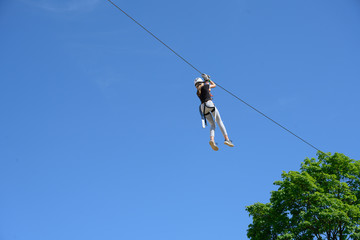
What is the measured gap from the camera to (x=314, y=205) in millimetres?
21078

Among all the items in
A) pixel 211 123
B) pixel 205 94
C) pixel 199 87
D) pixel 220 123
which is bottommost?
pixel 220 123

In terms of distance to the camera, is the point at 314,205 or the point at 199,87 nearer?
the point at 199,87

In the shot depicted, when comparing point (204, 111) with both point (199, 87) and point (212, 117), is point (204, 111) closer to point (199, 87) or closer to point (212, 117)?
point (212, 117)

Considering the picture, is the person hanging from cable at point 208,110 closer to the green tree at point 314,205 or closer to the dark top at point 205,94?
the dark top at point 205,94

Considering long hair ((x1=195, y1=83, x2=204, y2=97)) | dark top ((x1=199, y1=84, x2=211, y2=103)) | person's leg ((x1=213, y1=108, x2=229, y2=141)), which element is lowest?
person's leg ((x1=213, y1=108, x2=229, y2=141))

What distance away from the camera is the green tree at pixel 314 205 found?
20.3 metres

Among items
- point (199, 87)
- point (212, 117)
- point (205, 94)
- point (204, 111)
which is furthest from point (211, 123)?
point (199, 87)

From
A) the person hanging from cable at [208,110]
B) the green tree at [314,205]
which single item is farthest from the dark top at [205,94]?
the green tree at [314,205]

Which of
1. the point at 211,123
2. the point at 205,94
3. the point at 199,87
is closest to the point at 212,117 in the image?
the point at 211,123

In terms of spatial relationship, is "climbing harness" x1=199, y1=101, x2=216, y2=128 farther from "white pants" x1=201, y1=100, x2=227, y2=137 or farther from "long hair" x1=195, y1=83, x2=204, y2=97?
"long hair" x1=195, y1=83, x2=204, y2=97

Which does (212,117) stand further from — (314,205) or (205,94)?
(314,205)

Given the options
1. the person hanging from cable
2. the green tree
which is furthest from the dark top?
the green tree

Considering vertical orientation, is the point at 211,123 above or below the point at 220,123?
above

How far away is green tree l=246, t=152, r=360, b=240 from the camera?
20328mm
